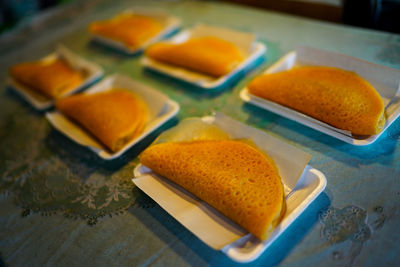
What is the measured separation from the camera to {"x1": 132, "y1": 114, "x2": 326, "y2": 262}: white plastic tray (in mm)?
571

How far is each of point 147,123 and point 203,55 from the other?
0.37 metres

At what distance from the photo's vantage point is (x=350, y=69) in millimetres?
888

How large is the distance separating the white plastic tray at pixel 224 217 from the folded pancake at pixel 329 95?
178 millimetres

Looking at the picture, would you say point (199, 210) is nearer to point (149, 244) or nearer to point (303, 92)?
point (149, 244)

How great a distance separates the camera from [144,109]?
1.06 metres

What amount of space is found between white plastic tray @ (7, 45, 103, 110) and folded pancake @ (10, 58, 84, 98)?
0.07 feet

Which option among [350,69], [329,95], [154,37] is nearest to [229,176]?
[329,95]

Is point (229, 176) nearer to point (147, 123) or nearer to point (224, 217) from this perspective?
point (224, 217)

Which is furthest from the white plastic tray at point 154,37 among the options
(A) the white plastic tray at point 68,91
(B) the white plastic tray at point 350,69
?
(B) the white plastic tray at point 350,69

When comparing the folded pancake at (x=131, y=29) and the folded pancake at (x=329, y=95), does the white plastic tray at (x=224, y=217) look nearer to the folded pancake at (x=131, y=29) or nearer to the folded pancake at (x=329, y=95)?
the folded pancake at (x=329, y=95)

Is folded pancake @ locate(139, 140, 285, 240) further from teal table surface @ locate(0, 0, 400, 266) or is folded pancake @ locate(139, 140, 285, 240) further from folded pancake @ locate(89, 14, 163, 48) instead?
folded pancake @ locate(89, 14, 163, 48)

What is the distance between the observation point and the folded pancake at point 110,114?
946 millimetres

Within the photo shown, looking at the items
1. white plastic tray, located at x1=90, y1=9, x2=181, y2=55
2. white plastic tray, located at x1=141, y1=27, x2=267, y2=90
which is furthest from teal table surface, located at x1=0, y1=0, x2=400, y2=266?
white plastic tray, located at x1=90, y1=9, x2=181, y2=55

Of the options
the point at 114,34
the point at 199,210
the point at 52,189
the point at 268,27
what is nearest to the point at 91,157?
the point at 52,189
